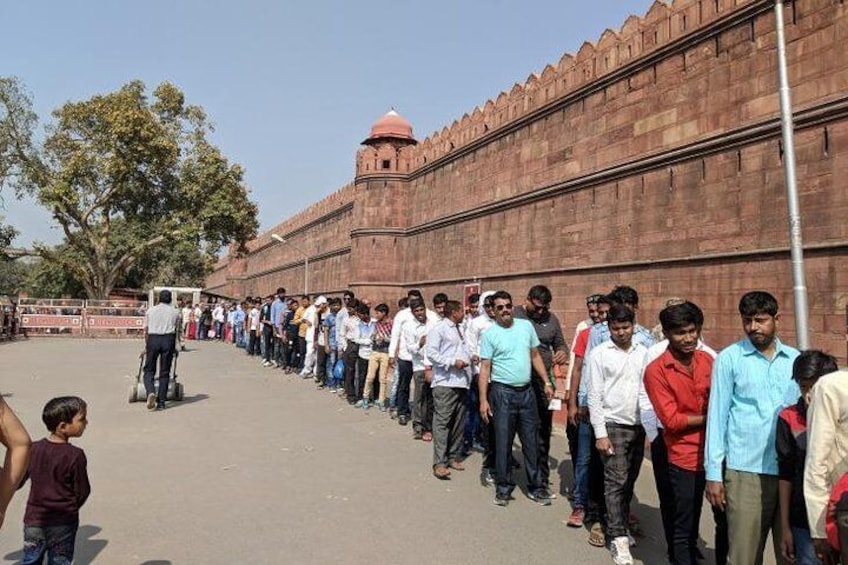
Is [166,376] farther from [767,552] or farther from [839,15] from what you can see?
[839,15]

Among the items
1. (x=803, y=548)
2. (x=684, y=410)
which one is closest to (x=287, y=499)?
(x=684, y=410)

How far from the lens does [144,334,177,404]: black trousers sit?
8.17 m

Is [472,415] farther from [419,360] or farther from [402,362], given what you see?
[402,362]

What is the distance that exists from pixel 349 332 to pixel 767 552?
6.30 m

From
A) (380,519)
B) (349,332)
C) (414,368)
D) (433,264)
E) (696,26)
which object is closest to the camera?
(380,519)

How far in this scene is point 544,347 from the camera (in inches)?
Answer: 214

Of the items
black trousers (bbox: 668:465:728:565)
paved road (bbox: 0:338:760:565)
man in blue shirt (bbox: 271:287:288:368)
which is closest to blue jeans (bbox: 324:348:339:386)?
paved road (bbox: 0:338:760:565)

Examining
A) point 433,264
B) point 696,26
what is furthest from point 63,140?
point 696,26

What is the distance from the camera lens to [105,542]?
3.79m

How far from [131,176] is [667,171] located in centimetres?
2235

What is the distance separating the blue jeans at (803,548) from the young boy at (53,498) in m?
2.83

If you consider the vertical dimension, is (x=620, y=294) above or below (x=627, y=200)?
below

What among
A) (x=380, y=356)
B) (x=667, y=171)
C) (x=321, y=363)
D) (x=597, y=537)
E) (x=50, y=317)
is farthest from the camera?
(x=50, y=317)

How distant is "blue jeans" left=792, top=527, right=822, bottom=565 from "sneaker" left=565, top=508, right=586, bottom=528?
178cm
